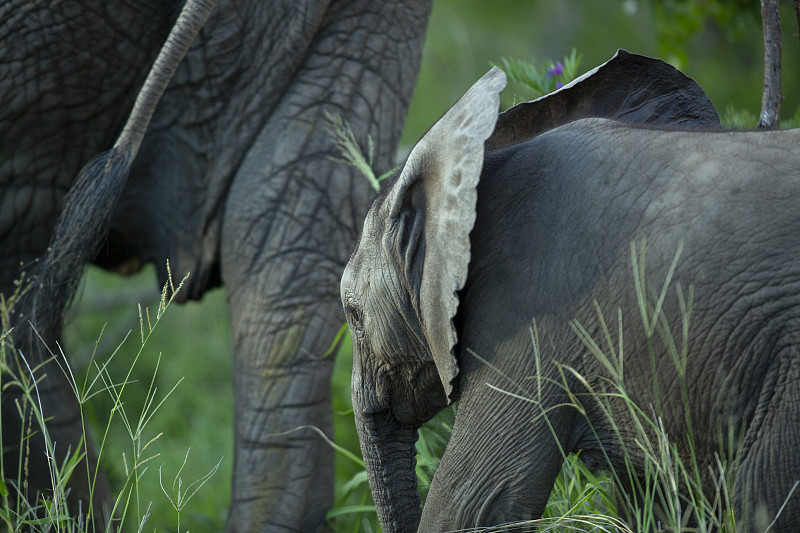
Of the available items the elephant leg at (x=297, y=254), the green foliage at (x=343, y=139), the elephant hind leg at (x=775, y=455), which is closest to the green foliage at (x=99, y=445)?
the elephant leg at (x=297, y=254)

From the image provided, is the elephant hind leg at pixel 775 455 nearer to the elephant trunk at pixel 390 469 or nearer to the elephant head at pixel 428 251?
the elephant head at pixel 428 251

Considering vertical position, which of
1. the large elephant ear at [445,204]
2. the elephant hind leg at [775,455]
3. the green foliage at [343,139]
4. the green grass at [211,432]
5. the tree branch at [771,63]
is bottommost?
the green grass at [211,432]

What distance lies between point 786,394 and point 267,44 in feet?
6.27

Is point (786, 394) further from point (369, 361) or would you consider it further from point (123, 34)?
point (123, 34)

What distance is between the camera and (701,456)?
64.3 inches

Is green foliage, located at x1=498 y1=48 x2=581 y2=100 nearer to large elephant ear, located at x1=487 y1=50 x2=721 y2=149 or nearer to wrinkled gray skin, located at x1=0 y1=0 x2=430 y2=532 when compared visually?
wrinkled gray skin, located at x1=0 y1=0 x2=430 y2=532

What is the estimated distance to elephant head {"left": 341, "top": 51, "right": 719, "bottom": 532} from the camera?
1.66 metres

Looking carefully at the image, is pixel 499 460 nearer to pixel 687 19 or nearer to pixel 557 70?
pixel 557 70

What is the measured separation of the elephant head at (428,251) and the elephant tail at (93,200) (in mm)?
806

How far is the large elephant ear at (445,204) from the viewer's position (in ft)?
5.35

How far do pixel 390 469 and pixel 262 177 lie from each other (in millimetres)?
1138

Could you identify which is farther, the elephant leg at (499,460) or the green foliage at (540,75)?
the green foliage at (540,75)

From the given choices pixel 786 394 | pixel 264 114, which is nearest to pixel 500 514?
pixel 786 394

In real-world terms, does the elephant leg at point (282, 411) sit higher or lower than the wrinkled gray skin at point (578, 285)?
lower
